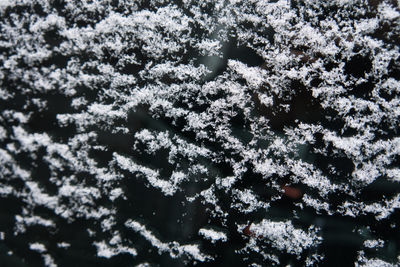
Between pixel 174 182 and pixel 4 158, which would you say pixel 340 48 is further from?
pixel 4 158

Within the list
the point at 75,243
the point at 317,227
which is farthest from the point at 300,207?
the point at 75,243

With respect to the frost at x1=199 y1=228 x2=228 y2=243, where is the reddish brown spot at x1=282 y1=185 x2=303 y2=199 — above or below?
above

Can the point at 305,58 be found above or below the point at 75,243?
above

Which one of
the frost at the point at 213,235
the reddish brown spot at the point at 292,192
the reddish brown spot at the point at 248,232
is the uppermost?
the reddish brown spot at the point at 292,192

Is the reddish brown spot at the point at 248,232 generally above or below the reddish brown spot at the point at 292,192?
below
